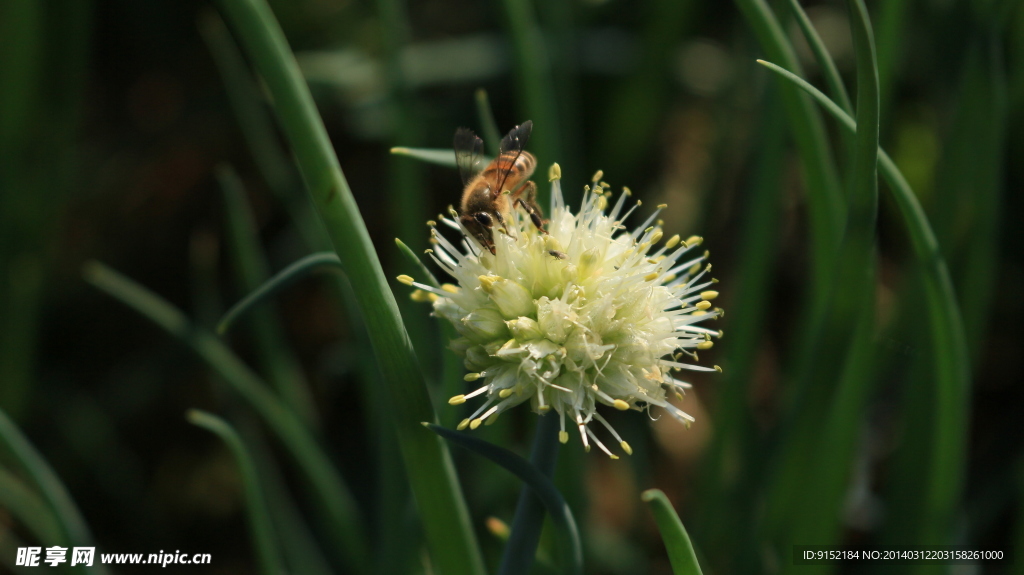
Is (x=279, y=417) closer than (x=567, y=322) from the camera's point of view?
No

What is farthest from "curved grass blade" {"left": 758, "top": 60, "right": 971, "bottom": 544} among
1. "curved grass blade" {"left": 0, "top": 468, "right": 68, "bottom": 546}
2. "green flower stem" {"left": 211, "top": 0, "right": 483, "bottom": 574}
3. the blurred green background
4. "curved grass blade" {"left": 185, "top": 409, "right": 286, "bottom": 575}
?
"curved grass blade" {"left": 0, "top": 468, "right": 68, "bottom": 546}

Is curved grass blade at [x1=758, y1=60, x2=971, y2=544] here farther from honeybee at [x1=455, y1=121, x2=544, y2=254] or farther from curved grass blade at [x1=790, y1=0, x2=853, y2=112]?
honeybee at [x1=455, y1=121, x2=544, y2=254]

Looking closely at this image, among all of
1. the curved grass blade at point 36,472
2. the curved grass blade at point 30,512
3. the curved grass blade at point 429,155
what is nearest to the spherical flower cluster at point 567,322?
the curved grass blade at point 429,155

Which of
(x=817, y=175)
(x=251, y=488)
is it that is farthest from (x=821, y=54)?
(x=251, y=488)

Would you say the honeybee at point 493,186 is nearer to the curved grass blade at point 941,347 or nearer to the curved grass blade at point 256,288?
the curved grass blade at point 941,347

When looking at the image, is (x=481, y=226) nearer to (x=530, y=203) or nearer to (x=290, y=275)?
(x=530, y=203)

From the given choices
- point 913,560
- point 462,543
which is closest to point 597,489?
point 913,560
